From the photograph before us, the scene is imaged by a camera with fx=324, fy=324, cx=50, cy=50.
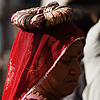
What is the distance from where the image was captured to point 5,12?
5672 millimetres

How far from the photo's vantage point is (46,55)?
176 centimetres

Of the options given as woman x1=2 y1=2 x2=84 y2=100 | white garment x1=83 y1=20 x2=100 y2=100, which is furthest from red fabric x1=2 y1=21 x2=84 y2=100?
white garment x1=83 y1=20 x2=100 y2=100

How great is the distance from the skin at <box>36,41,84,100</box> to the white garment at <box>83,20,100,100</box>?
736 mm

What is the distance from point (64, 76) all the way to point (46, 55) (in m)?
0.16

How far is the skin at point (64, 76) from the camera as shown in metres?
1.77

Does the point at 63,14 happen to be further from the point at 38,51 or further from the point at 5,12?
the point at 5,12

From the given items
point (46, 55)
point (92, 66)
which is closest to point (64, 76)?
point (46, 55)

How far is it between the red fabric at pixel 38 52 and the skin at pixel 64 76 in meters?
0.04

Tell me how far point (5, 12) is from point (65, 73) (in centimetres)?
406

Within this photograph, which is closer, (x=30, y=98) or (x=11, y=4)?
(x=30, y=98)

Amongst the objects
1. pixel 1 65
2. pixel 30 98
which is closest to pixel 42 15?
pixel 30 98

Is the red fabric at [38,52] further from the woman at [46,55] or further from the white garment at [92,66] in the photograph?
the white garment at [92,66]

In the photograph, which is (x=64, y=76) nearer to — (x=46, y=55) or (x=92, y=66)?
(x=46, y=55)

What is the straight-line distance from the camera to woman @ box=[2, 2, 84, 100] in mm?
1752
